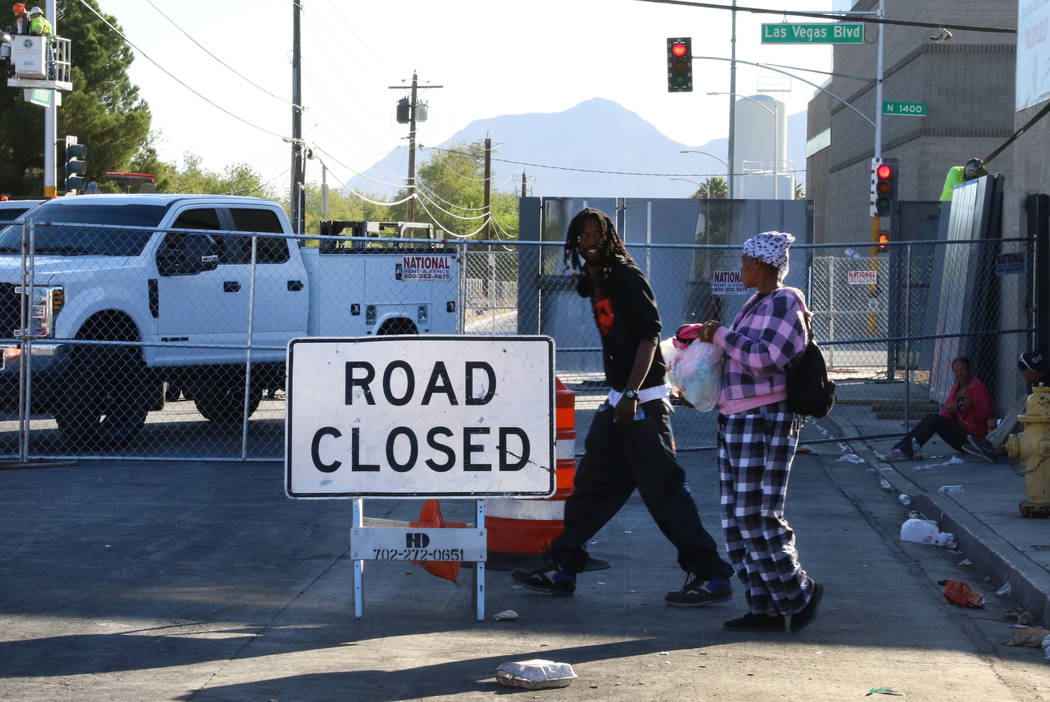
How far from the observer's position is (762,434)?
6285mm

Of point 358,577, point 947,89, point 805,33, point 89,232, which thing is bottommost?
point 358,577

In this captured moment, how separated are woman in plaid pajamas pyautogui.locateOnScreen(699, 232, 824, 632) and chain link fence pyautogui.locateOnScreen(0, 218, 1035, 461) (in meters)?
4.89

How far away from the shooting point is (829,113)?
2608 inches

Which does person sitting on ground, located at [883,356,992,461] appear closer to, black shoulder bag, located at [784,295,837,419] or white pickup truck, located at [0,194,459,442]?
white pickup truck, located at [0,194,459,442]

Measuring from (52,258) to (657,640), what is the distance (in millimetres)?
9073

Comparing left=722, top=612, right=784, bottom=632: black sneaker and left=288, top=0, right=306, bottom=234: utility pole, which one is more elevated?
left=288, top=0, right=306, bottom=234: utility pole

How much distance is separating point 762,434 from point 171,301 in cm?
889

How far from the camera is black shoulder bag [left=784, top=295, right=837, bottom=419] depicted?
6.19 metres

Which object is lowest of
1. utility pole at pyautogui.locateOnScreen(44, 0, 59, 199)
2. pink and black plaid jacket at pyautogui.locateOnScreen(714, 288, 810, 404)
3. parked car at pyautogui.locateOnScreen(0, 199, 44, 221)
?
pink and black plaid jacket at pyautogui.locateOnScreen(714, 288, 810, 404)

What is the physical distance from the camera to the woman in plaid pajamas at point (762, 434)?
6207mm

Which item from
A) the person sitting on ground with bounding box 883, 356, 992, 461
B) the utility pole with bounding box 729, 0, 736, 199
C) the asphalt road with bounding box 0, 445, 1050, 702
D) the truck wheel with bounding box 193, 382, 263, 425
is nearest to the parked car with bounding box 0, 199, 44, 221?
the truck wheel with bounding box 193, 382, 263, 425

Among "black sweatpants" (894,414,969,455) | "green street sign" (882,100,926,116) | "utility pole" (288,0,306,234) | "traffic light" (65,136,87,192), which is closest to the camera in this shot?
"black sweatpants" (894,414,969,455)

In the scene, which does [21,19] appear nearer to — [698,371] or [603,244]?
[603,244]

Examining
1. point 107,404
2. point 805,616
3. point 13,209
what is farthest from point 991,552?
point 13,209
